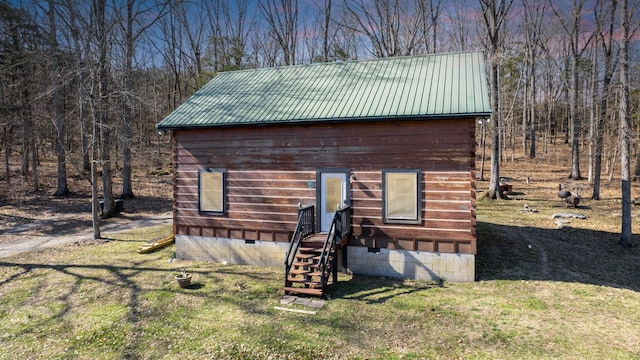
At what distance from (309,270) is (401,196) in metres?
3.08

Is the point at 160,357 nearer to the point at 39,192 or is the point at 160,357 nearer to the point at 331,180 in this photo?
the point at 331,180

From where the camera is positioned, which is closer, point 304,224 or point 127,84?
point 304,224

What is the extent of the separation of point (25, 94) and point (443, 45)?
3196 centimetres

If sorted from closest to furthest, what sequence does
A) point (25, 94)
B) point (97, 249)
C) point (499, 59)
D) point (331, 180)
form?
point (331, 180) → point (97, 249) → point (499, 59) → point (25, 94)

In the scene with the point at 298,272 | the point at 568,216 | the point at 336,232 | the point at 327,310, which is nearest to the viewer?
the point at 327,310

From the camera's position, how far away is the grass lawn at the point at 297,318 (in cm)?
660

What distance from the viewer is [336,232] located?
9.75 metres

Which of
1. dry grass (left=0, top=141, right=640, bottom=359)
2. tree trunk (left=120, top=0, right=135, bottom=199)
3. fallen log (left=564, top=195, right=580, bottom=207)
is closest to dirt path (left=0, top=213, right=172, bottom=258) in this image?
dry grass (left=0, top=141, right=640, bottom=359)

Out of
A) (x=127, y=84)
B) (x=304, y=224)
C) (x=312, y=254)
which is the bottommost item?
(x=312, y=254)

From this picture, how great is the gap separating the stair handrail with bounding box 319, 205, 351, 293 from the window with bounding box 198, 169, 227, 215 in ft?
12.9

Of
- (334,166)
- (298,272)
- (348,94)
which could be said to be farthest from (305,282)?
(348,94)

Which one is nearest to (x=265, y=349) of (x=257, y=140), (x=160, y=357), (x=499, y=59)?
(x=160, y=357)

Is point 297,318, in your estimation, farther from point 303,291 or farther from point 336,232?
point 336,232

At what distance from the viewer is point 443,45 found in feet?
114
